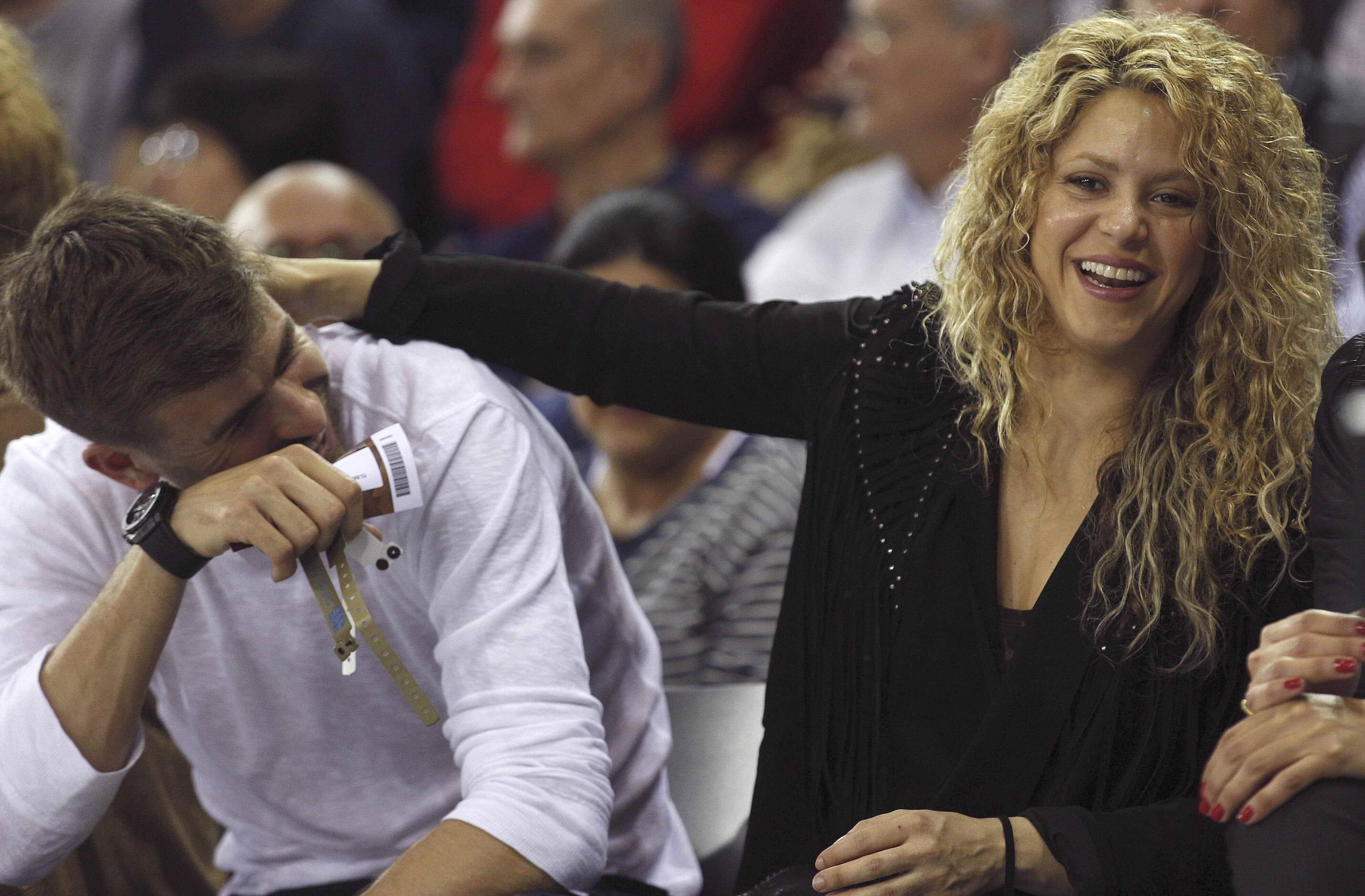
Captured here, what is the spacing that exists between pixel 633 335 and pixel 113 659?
2.06 ft

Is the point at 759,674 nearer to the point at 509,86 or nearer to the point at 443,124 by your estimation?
the point at 509,86

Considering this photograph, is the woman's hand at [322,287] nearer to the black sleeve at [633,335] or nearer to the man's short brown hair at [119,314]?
the black sleeve at [633,335]

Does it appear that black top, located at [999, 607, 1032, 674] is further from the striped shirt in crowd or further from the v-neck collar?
the striped shirt in crowd

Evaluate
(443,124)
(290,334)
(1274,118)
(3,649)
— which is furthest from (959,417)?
(443,124)

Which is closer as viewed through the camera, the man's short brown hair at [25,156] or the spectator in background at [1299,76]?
the man's short brown hair at [25,156]

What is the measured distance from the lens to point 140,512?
154 centimetres

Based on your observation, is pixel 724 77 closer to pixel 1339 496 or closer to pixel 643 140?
pixel 643 140

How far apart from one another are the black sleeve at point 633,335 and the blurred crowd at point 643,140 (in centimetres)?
64

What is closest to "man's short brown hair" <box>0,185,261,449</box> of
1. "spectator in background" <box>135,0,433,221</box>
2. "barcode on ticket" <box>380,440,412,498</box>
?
"barcode on ticket" <box>380,440,412,498</box>

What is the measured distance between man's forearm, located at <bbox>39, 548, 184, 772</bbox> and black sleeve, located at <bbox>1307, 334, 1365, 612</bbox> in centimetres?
106

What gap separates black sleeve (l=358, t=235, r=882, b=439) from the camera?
1.72 m

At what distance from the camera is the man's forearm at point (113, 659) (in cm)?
153

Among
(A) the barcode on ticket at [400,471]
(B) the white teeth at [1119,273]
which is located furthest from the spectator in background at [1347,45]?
(A) the barcode on ticket at [400,471]

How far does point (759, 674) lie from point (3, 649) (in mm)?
1056
